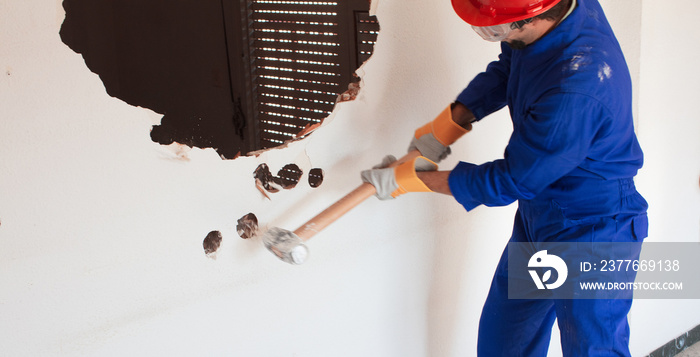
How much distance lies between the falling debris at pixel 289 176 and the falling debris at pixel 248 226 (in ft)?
Answer: 0.38

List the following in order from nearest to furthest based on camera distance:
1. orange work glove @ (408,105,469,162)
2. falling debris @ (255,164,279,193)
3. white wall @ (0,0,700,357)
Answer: white wall @ (0,0,700,357)
falling debris @ (255,164,279,193)
orange work glove @ (408,105,469,162)

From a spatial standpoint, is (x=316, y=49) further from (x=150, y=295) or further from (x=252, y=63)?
(x=150, y=295)

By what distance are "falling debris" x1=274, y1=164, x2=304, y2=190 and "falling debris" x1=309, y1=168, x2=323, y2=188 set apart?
34 millimetres

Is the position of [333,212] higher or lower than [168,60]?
lower

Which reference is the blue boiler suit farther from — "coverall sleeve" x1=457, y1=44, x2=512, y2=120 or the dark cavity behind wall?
the dark cavity behind wall

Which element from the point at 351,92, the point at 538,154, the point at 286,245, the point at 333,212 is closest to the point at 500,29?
the point at 538,154

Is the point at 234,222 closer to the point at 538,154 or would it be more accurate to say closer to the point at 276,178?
the point at 276,178

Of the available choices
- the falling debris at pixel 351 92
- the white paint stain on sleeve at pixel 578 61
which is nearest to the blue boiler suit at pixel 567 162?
the white paint stain on sleeve at pixel 578 61

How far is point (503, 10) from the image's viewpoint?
4.51 ft

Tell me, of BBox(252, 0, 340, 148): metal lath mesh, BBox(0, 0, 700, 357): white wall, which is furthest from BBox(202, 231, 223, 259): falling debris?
BBox(252, 0, 340, 148): metal lath mesh

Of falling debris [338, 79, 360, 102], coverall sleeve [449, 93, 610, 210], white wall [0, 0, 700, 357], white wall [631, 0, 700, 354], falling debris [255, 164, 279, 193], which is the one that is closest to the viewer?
white wall [0, 0, 700, 357]

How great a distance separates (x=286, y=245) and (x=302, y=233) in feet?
0.24

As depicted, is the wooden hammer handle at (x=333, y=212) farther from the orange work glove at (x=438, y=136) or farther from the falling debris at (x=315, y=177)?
the orange work glove at (x=438, y=136)

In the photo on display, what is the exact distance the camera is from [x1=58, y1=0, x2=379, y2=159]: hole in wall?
1191mm
